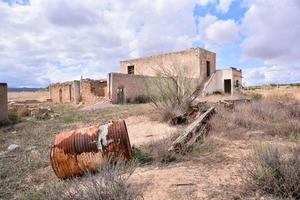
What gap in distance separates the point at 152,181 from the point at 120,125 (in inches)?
51.0

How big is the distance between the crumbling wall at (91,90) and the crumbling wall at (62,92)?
10.0 ft

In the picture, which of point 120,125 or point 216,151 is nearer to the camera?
point 120,125

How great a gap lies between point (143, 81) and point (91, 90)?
16.8 ft

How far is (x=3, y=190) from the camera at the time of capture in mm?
5117

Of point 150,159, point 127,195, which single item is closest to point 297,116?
point 150,159

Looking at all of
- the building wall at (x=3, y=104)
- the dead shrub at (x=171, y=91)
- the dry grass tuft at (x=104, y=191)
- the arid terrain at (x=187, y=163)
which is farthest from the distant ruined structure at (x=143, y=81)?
the dry grass tuft at (x=104, y=191)

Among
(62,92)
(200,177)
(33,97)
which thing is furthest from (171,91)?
(33,97)

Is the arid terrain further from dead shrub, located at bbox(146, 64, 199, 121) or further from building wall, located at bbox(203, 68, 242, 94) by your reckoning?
building wall, located at bbox(203, 68, 242, 94)

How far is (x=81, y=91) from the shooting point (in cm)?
2706

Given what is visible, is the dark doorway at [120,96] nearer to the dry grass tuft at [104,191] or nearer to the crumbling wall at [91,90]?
the crumbling wall at [91,90]

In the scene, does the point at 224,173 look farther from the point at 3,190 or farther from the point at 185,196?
the point at 3,190

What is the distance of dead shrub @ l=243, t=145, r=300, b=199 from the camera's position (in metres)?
3.85

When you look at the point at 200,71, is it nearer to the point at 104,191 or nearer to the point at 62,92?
the point at 62,92

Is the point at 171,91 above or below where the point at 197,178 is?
above
